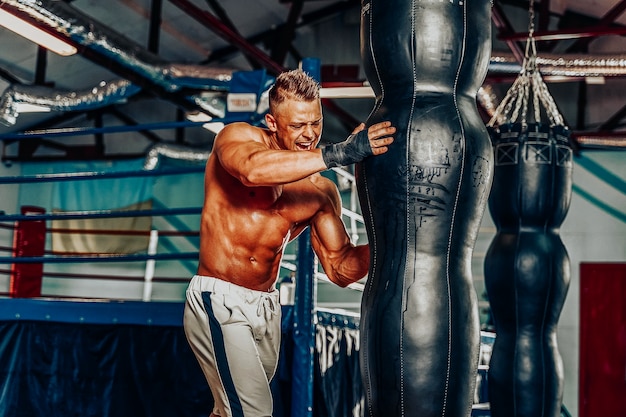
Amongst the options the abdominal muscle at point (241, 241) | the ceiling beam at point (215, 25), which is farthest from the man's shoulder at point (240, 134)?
the ceiling beam at point (215, 25)

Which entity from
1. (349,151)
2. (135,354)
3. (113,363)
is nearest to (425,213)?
(349,151)

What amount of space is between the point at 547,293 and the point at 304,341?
1.26 m

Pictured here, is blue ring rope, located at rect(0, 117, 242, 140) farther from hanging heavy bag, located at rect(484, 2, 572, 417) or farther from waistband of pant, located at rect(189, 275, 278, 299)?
hanging heavy bag, located at rect(484, 2, 572, 417)

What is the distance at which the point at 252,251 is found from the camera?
8.75ft

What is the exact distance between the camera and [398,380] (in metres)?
1.96

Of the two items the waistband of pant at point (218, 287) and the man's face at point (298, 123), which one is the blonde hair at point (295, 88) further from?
the waistband of pant at point (218, 287)

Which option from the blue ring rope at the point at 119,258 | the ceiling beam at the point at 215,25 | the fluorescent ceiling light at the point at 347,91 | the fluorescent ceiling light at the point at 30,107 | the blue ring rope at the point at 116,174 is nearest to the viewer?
the blue ring rope at the point at 119,258

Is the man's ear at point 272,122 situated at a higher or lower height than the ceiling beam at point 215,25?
lower

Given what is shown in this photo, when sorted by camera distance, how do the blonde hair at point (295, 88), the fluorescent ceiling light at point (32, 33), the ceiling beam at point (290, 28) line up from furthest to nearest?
the ceiling beam at point (290, 28)
the fluorescent ceiling light at point (32, 33)
the blonde hair at point (295, 88)

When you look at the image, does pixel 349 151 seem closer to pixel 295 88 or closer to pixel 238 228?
pixel 295 88

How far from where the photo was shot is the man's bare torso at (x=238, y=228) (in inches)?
104

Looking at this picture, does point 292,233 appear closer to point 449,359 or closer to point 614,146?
point 449,359

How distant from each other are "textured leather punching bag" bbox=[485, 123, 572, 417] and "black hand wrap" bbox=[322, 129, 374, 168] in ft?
6.92

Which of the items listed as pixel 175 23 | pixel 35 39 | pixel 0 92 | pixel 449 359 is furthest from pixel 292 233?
pixel 0 92
